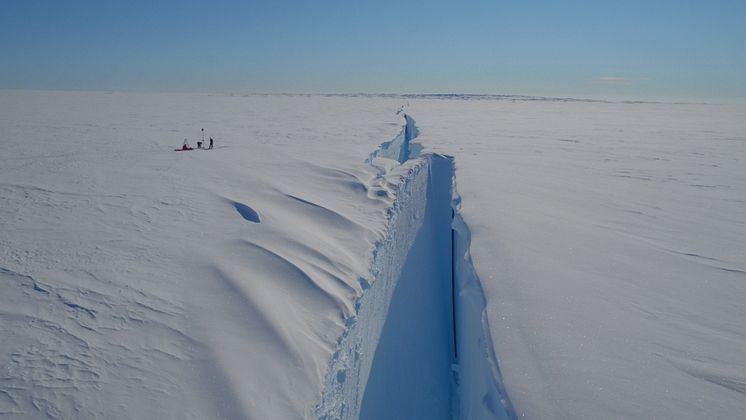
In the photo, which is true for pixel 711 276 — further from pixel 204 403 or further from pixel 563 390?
pixel 204 403

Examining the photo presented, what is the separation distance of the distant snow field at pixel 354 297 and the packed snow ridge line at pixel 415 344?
0.7 inches

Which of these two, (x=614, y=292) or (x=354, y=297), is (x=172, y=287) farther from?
(x=614, y=292)

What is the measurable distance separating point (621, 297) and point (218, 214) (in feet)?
10.0

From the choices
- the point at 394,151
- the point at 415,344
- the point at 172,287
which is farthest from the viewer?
the point at 394,151

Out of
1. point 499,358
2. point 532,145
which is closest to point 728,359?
point 499,358

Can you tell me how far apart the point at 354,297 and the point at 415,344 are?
806 millimetres

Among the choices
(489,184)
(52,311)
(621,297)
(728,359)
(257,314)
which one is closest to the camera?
(728,359)

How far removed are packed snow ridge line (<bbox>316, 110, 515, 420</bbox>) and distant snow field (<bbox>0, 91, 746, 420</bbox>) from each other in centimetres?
2

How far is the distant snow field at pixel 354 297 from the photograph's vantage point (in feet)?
→ 5.56

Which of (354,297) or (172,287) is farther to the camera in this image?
(354,297)

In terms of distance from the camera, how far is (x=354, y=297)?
2717mm

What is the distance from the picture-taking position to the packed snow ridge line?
6.93ft

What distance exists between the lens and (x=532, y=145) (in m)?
9.75

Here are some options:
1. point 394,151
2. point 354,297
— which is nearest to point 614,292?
point 354,297
